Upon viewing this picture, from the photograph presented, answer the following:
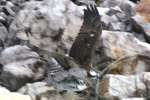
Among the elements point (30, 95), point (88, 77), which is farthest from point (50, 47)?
point (30, 95)

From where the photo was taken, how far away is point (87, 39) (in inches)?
216

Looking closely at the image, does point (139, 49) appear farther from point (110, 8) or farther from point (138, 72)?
point (110, 8)

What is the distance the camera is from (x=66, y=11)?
20.5ft

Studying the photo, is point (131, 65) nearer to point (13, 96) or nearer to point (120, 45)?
point (120, 45)

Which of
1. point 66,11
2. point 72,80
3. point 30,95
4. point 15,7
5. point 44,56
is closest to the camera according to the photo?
point 30,95

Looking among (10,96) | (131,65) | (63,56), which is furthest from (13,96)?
(131,65)

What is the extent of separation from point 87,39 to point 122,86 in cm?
86

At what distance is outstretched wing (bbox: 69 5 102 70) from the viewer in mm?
5434

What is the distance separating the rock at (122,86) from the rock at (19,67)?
646 mm

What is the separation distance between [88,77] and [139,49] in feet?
2.62

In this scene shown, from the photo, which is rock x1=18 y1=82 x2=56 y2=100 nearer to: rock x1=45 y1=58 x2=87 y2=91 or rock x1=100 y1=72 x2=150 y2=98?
rock x1=45 y1=58 x2=87 y2=91

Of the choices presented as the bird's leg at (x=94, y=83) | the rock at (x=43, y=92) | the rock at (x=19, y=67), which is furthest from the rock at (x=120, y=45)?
→ the rock at (x=43, y=92)

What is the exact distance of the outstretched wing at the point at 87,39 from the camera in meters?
5.43

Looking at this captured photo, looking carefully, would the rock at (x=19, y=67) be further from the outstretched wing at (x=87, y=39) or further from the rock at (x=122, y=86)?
the rock at (x=122, y=86)
